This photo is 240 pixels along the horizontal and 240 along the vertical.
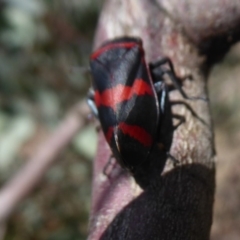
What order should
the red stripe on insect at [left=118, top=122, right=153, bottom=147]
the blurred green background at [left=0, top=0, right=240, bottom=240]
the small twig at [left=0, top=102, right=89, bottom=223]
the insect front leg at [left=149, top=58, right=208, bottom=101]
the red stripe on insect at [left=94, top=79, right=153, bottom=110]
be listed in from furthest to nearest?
the blurred green background at [left=0, top=0, right=240, bottom=240] → the small twig at [left=0, top=102, right=89, bottom=223] → the red stripe on insect at [left=94, top=79, right=153, bottom=110] → the red stripe on insect at [left=118, top=122, right=153, bottom=147] → the insect front leg at [left=149, top=58, right=208, bottom=101]

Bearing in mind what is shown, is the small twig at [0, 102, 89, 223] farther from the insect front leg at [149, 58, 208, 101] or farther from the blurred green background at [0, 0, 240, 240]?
the insect front leg at [149, 58, 208, 101]

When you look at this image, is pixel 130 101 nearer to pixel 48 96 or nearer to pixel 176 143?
pixel 176 143

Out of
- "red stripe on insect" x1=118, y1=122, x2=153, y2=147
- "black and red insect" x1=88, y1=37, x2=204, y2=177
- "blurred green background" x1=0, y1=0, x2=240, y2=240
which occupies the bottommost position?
"blurred green background" x1=0, y1=0, x2=240, y2=240

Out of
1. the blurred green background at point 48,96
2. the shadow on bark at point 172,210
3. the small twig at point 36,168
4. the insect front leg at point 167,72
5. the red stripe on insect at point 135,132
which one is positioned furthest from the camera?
the blurred green background at point 48,96

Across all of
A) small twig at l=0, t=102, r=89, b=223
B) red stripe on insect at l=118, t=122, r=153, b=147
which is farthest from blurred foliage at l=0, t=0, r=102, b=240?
red stripe on insect at l=118, t=122, r=153, b=147

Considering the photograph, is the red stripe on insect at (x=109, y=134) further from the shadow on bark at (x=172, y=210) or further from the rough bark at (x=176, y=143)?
the shadow on bark at (x=172, y=210)

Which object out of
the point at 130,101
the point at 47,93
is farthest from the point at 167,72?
the point at 47,93

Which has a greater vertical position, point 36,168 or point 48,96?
point 36,168

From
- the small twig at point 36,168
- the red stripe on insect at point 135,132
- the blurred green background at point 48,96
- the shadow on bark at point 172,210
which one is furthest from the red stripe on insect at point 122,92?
the blurred green background at point 48,96
